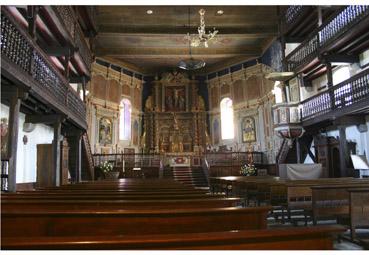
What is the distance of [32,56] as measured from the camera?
7953 millimetres

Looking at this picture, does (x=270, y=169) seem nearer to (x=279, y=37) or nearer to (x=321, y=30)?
(x=279, y=37)

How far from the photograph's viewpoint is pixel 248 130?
874 inches

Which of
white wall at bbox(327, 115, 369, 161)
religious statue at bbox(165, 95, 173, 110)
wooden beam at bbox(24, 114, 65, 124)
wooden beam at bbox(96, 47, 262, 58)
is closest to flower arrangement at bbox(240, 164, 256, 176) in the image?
white wall at bbox(327, 115, 369, 161)

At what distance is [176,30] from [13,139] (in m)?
13.1

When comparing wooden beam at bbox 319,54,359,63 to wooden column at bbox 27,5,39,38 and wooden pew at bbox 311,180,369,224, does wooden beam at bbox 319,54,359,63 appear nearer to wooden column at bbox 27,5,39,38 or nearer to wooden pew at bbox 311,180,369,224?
wooden pew at bbox 311,180,369,224

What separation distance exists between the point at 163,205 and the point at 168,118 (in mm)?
22017

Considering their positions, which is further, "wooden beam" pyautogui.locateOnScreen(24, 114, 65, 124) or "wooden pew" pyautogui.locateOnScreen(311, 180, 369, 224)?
"wooden beam" pyautogui.locateOnScreen(24, 114, 65, 124)

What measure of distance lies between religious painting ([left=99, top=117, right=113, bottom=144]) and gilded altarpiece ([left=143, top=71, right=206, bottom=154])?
337cm

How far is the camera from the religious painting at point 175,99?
25663mm

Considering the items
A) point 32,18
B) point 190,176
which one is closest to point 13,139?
point 32,18

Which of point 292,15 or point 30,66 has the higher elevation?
point 292,15

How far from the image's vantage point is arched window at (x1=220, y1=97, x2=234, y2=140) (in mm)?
23891

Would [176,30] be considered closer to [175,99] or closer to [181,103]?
[175,99]

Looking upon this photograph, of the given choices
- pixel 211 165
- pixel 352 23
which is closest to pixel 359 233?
pixel 352 23
